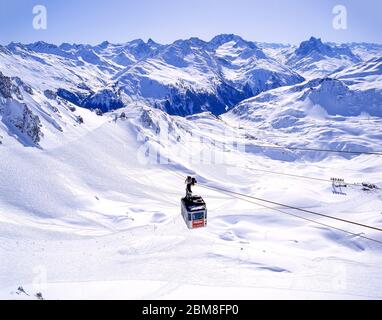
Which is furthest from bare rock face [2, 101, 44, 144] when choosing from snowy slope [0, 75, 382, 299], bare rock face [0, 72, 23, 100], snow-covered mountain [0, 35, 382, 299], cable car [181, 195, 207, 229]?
cable car [181, 195, 207, 229]

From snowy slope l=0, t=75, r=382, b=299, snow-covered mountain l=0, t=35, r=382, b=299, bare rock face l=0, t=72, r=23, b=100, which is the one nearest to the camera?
snowy slope l=0, t=75, r=382, b=299

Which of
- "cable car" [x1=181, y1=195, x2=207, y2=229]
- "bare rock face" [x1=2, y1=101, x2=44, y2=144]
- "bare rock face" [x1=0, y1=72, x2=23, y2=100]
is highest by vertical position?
"bare rock face" [x1=0, y1=72, x2=23, y2=100]

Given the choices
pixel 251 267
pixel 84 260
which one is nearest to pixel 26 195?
pixel 84 260

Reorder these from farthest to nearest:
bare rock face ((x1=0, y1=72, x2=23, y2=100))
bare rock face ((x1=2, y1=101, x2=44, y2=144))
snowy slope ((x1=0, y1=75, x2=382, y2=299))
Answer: bare rock face ((x1=0, y1=72, x2=23, y2=100)), bare rock face ((x1=2, y1=101, x2=44, y2=144)), snowy slope ((x1=0, y1=75, x2=382, y2=299))

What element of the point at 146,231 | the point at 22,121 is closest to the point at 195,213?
the point at 146,231

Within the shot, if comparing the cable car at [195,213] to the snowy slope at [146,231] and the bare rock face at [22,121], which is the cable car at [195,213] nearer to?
the snowy slope at [146,231]

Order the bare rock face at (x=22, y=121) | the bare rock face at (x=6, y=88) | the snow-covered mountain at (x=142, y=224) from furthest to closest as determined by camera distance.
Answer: the bare rock face at (x=6, y=88), the bare rock face at (x=22, y=121), the snow-covered mountain at (x=142, y=224)

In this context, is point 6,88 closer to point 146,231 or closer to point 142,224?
point 142,224

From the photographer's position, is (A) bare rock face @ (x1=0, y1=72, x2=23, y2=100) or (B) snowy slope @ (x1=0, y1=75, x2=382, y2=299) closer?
(B) snowy slope @ (x1=0, y1=75, x2=382, y2=299)

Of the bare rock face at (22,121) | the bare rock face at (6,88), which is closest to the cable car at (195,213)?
the bare rock face at (22,121)

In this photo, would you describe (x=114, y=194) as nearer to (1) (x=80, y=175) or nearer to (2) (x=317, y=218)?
(1) (x=80, y=175)

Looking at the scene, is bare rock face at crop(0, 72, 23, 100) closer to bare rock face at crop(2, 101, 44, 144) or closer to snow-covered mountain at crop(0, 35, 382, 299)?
snow-covered mountain at crop(0, 35, 382, 299)

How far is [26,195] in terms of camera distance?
172 feet
